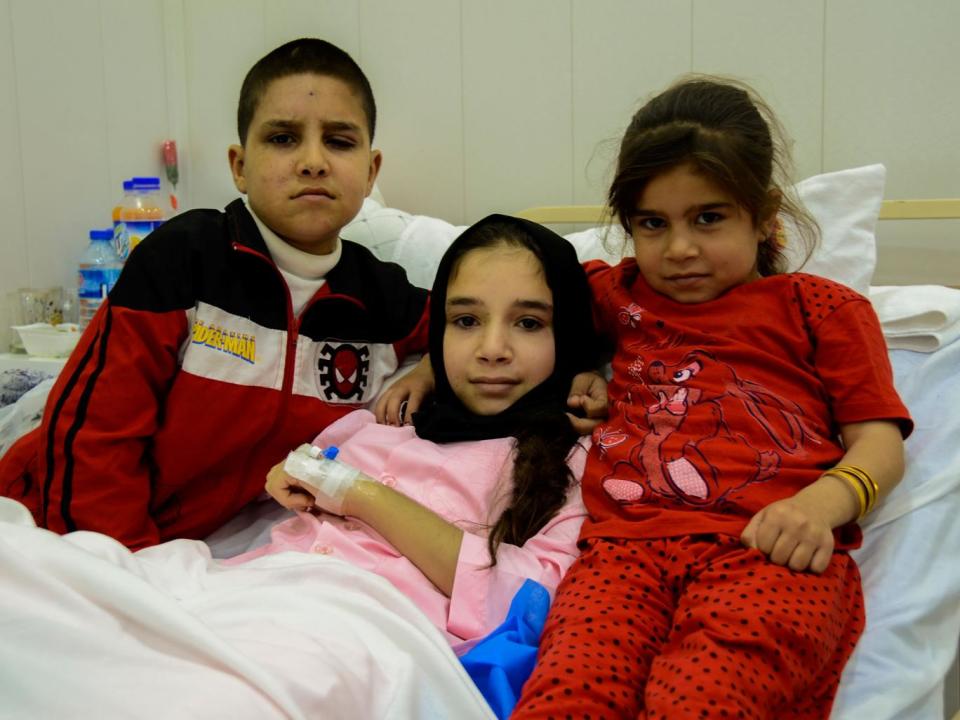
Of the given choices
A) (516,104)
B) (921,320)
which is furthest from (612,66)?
(921,320)

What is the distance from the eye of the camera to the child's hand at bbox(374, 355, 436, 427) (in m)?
1.31

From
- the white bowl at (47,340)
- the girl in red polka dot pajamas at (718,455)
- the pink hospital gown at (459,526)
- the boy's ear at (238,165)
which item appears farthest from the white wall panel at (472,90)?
the pink hospital gown at (459,526)

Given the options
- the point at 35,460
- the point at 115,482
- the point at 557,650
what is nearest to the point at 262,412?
the point at 115,482

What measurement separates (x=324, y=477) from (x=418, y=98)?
132 centimetres

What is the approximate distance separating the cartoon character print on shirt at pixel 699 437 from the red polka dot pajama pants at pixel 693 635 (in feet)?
0.25

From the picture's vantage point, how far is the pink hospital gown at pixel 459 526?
0.98 metres

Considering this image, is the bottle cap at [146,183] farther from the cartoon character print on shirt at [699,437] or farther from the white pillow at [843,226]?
the cartoon character print on shirt at [699,437]

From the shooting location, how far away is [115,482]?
1193 mm

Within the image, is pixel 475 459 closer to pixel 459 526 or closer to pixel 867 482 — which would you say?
pixel 459 526

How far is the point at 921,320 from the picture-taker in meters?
1.25

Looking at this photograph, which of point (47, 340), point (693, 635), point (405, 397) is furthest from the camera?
point (47, 340)

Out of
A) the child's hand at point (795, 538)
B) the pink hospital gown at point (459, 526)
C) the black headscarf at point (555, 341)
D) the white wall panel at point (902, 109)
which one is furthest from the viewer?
the white wall panel at point (902, 109)

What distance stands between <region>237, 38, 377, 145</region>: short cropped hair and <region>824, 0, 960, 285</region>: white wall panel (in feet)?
3.25

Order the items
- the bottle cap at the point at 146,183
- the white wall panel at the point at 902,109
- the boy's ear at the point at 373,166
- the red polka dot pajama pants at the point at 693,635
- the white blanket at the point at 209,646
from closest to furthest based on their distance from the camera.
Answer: the white blanket at the point at 209,646
the red polka dot pajama pants at the point at 693,635
the boy's ear at the point at 373,166
the white wall panel at the point at 902,109
the bottle cap at the point at 146,183
